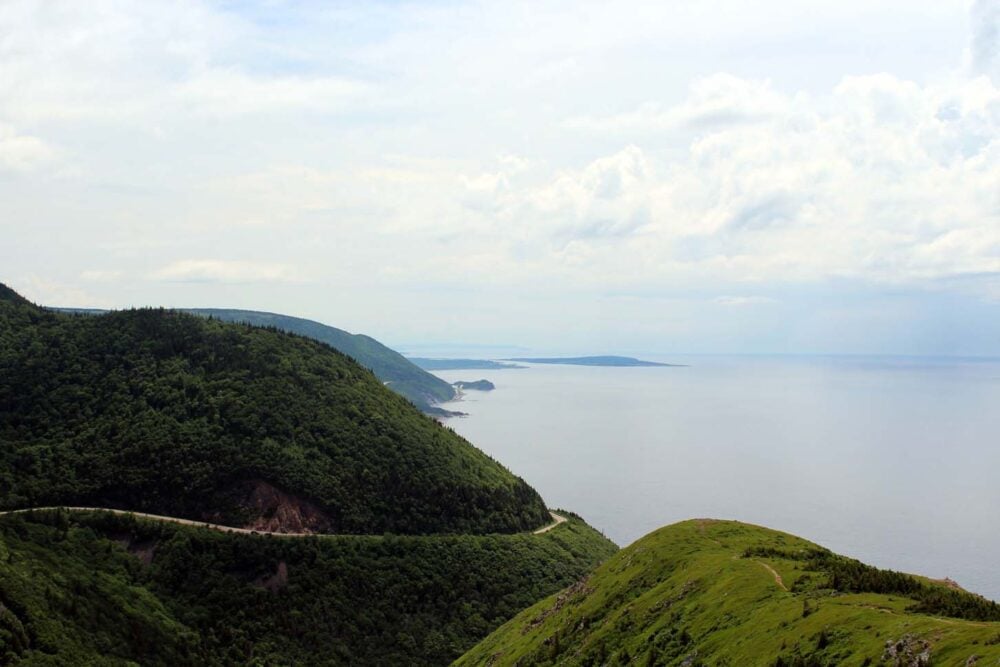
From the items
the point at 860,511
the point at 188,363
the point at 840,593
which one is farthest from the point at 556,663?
the point at 860,511

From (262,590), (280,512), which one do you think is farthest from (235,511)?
(262,590)

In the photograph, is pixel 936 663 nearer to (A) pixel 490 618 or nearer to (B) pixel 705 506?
(A) pixel 490 618

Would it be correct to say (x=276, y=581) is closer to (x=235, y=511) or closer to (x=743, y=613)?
(x=235, y=511)

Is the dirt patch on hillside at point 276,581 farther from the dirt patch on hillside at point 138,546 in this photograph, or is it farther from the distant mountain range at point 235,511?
the dirt patch on hillside at point 138,546

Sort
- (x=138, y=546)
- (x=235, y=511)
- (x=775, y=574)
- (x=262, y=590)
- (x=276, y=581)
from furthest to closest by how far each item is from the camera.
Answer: (x=235, y=511), (x=276, y=581), (x=138, y=546), (x=262, y=590), (x=775, y=574)

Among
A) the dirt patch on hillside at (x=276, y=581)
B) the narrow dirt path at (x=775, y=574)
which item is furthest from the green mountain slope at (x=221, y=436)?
the narrow dirt path at (x=775, y=574)

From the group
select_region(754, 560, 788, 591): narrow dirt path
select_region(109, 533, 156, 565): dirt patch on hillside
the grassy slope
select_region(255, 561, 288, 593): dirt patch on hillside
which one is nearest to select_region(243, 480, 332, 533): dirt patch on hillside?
the grassy slope
